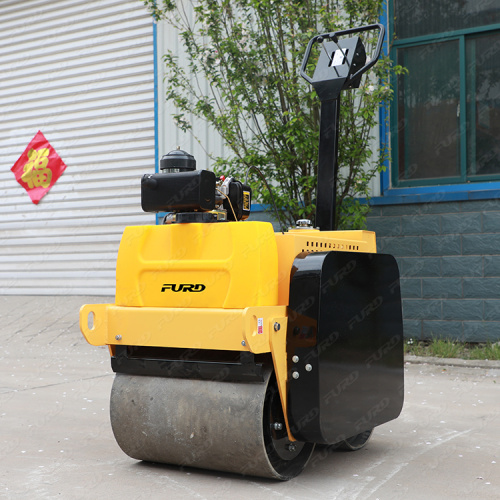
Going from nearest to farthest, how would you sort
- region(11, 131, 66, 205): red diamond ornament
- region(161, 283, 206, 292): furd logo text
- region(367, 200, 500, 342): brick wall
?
1. region(161, 283, 206, 292): furd logo text
2. region(367, 200, 500, 342): brick wall
3. region(11, 131, 66, 205): red diamond ornament

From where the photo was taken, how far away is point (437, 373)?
724cm

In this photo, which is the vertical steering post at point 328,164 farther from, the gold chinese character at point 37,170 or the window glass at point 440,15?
the gold chinese character at point 37,170

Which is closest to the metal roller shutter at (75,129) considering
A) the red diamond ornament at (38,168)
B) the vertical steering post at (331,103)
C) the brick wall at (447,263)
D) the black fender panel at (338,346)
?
the red diamond ornament at (38,168)

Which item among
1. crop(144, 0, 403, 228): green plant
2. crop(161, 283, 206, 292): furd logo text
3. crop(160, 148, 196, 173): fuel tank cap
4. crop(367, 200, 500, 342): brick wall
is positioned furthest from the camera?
crop(367, 200, 500, 342): brick wall

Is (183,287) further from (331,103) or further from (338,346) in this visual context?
(331,103)

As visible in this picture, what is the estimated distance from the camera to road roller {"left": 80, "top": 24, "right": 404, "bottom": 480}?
3666 millimetres

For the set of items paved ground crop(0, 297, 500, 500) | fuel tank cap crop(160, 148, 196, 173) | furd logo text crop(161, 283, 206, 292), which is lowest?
paved ground crop(0, 297, 500, 500)

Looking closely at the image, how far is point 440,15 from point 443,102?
1.03 metres

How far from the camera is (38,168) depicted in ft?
40.6

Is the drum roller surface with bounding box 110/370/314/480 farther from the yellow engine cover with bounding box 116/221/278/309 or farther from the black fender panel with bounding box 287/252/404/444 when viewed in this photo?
the yellow engine cover with bounding box 116/221/278/309

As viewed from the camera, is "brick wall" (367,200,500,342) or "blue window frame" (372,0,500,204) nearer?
"brick wall" (367,200,500,342)

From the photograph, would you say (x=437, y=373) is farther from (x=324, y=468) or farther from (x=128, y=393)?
(x=128, y=393)

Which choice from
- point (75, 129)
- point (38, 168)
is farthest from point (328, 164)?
point (38, 168)

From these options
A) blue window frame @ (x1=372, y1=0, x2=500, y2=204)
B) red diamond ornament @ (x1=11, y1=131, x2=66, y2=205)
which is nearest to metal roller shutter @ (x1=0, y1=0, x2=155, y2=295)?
red diamond ornament @ (x1=11, y1=131, x2=66, y2=205)
